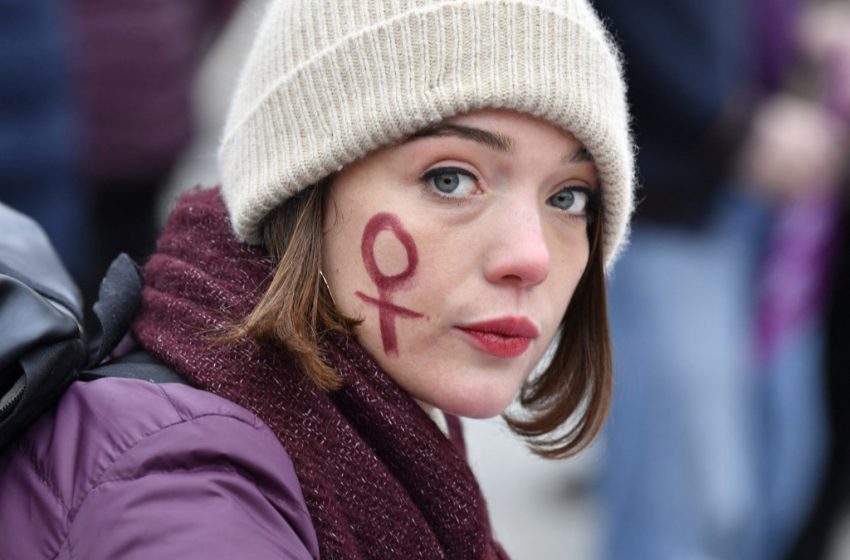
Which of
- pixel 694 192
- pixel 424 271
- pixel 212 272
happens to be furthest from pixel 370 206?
pixel 694 192

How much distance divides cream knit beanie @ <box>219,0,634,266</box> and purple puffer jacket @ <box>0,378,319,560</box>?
387mm

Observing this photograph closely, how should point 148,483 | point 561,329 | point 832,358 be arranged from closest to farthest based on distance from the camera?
point 148,483
point 561,329
point 832,358

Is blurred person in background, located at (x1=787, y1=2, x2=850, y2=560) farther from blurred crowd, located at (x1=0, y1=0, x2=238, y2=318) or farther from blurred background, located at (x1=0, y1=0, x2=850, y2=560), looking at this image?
blurred crowd, located at (x1=0, y1=0, x2=238, y2=318)

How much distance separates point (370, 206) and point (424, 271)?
12 cm

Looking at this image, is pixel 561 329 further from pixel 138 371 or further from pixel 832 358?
pixel 832 358

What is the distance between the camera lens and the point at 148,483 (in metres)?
1.61

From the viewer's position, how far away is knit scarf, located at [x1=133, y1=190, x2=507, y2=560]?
1819 mm

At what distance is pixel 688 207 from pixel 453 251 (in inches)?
82.4

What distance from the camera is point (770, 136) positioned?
4.08 metres

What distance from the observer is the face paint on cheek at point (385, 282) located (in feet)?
6.48

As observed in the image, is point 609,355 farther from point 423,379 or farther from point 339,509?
point 339,509

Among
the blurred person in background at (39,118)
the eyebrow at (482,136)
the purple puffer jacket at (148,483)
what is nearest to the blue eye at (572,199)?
the eyebrow at (482,136)

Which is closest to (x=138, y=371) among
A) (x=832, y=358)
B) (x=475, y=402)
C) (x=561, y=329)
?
(x=475, y=402)

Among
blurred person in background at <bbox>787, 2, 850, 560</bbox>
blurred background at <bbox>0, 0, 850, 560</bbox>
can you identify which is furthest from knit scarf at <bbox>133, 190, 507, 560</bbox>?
blurred person in background at <bbox>787, 2, 850, 560</bbox>
